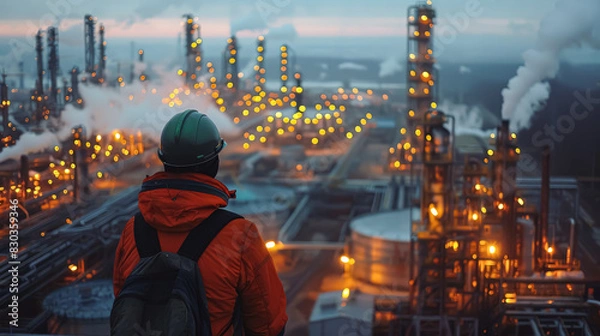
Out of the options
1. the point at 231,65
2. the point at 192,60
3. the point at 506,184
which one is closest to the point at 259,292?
the point at 506,184

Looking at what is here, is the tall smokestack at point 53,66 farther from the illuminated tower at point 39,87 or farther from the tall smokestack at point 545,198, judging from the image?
the tall smokestack at point 545,198

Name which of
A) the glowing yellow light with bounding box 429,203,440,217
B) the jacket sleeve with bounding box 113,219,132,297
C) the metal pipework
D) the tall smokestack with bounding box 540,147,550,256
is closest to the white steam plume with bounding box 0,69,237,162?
the glowing yellow light with bounding box 429,203,440,217

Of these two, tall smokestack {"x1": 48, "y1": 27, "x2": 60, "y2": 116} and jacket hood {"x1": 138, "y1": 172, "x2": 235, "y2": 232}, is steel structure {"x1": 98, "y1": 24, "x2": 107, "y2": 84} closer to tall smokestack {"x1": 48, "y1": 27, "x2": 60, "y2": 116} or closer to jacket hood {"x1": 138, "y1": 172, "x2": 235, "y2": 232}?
tall smokestack {"x1": 48, "y1": 27, "x2": 60, "y2": 116}

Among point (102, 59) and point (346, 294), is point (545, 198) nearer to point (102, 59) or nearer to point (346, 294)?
point (346, 294)

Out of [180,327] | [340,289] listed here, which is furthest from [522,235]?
[180,327]

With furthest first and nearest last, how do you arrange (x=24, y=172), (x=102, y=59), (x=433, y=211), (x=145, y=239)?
(x=102, y=59), (x=433, y=211), (x=24, y=172), (x=145, y=239)

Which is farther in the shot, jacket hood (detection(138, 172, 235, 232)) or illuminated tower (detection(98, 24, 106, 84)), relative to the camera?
illuminated tower (detection(98, 24, 106, 84))

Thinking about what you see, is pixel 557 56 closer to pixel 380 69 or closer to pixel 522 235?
pixel 522 235
